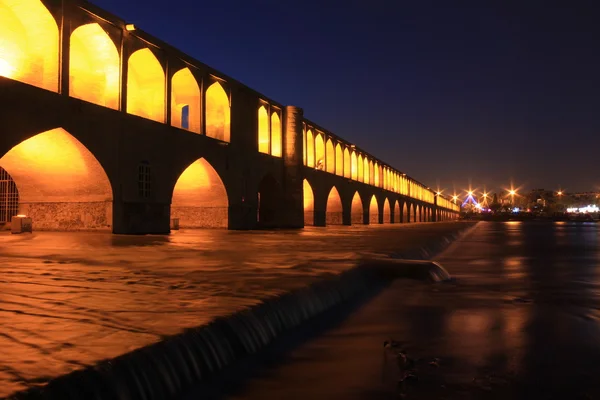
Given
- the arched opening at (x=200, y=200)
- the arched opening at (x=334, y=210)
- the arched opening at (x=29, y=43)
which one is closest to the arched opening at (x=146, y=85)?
the arched opening at (x=200, y=200)

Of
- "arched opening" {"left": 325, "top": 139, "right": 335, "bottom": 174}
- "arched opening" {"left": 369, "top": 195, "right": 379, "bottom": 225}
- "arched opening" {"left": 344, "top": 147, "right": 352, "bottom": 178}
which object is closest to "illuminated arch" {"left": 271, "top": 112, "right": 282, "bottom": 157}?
"arched opening" {"left": 325, "top": 139, "right": 335, "bottom": 174}

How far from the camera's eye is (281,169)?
2473 centimetres

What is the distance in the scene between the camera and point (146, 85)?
17656 millimetres

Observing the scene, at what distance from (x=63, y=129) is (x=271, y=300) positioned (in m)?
10.5

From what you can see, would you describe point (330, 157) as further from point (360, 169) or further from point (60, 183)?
point (60, 183)

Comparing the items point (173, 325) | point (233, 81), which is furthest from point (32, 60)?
point (173, 325)

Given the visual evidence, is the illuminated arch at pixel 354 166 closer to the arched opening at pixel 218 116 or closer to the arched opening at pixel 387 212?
the arched opening at pixel 387 212

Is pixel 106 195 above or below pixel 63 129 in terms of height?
below

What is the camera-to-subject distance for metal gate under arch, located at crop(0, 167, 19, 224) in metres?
18.2

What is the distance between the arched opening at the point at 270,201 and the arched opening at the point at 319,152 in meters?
5.57

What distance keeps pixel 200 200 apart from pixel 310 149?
32.6ft

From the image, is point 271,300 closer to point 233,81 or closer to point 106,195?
point 106,195

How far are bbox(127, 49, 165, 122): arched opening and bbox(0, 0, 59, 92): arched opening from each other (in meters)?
3.07

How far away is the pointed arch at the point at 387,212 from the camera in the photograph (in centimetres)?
4484
